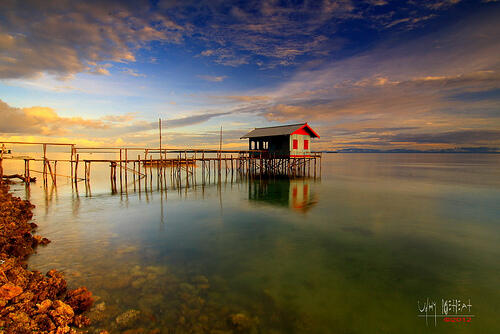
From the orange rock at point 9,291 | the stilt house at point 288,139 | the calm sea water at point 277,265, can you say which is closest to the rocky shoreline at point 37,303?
the orange rock at point 9,291

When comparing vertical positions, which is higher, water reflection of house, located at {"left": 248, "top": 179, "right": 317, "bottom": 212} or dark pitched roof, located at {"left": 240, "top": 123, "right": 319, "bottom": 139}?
dark pitched roof, located at {"left": 240, "top": 123, "right": 319, "bottom": 139}

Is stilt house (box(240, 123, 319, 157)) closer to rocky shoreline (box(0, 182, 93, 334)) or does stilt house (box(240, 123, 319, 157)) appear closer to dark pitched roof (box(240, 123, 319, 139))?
dark pitched roof (box(240, 123, 319, 139))

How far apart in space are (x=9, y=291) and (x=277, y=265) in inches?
260

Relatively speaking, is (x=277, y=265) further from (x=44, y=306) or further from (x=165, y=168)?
(x=165, y=168)

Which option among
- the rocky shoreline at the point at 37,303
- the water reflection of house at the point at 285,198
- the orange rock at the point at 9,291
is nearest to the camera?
the rocky shoreline at the point at 37,303

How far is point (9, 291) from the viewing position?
4.57 meters

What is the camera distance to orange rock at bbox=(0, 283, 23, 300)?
14.6 ft

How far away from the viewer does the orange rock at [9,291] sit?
14.6 feet

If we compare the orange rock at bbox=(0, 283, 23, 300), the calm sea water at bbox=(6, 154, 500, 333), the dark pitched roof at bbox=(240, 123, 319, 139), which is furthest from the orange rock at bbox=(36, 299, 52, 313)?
the dark pitched roof at bbox=(240, 123, 319, 139)

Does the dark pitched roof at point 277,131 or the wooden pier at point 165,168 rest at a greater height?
the dark pitched roof at point 277,131

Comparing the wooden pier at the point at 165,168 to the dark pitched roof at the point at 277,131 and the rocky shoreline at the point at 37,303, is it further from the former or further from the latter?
the rocky shoreline at the point at 37,303

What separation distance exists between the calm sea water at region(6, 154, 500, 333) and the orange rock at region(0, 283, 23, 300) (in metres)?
1.51

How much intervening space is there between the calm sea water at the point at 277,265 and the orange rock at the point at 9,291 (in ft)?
4.95

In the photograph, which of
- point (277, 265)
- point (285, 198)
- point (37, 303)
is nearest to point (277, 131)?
point (285, 198)
